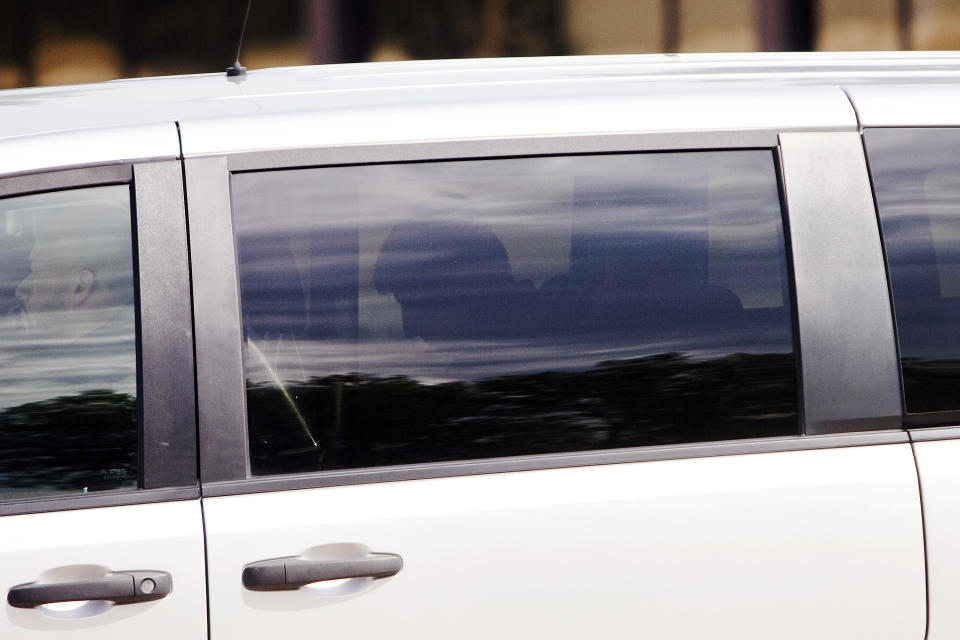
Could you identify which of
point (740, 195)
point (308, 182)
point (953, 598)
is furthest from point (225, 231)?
point (953, 598)

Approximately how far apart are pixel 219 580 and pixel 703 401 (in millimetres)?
864

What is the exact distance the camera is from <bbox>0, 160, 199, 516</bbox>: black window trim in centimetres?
180

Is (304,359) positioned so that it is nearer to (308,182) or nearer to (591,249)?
(308,182)

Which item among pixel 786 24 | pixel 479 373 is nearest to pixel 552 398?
pixel 479 373

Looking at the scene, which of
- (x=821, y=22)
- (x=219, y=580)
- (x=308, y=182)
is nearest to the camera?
(x=219, y=580)

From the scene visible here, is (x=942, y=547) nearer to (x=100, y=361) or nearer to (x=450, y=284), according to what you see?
(x=450, y=284)

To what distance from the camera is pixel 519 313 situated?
1.88 meters

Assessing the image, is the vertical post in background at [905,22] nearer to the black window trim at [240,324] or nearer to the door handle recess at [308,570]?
the black window trim at [240,324]

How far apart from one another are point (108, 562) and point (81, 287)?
0.46 meters

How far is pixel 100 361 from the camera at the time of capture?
185 centimetres

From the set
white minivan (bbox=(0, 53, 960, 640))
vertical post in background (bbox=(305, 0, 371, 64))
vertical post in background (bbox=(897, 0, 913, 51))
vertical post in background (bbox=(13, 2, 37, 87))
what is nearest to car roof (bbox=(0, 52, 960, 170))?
white minivan (bbox=(0, 53, 960, 640))

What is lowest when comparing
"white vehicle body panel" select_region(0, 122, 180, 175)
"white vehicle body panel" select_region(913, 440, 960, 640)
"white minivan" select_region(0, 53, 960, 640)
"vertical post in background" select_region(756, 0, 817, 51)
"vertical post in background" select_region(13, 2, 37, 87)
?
"white vehicle body panel" select_region(913, 440, 960, 640)

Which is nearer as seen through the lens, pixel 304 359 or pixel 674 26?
pixel 304 359

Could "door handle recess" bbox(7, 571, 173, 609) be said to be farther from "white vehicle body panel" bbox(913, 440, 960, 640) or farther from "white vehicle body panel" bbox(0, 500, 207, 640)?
"white vehicle body panel" bbox(913, 440, 960, 640)
